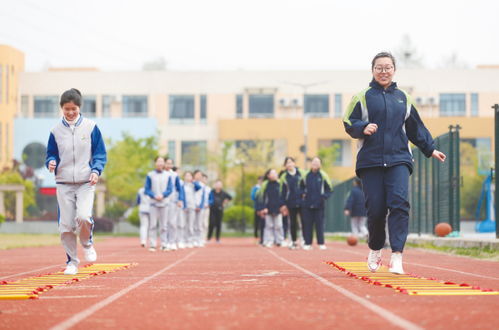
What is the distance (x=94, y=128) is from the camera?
469 inches

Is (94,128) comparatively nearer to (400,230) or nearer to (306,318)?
(400,230)

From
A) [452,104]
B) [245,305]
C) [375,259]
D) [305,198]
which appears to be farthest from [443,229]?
[452,104]

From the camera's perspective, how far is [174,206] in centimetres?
2408

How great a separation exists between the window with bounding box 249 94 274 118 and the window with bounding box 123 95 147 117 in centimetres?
829

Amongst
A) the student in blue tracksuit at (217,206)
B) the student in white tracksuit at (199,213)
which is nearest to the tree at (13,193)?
the student in blue tracksuit at (217,206)

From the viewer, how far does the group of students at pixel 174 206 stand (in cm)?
2278

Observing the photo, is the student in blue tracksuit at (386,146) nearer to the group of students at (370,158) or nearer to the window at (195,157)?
the group of students at (370,158)

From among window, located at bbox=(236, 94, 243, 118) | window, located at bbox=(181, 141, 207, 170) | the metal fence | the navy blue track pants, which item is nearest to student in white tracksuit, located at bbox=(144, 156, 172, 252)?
the metal fence

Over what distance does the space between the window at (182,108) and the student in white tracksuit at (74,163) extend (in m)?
65.4

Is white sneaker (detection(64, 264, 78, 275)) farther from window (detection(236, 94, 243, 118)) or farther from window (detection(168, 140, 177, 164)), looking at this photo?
window (detection(236, 94, 243, 118))

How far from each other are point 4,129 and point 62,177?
209 ft

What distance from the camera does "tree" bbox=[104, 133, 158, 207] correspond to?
64250 millimetres

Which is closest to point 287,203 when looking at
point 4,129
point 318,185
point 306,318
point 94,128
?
point 318,185

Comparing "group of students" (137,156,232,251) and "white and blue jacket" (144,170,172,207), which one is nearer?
"white and blue jacket" (144,170,172,207)
